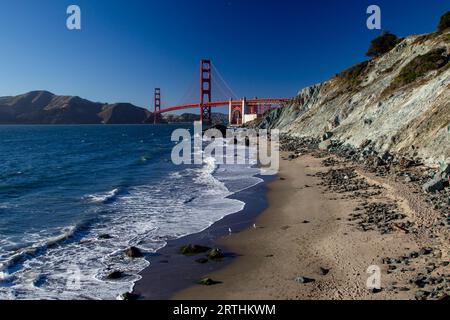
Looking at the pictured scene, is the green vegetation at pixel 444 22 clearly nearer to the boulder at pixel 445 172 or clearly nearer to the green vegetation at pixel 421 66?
the green vegetation at pixel 421 66

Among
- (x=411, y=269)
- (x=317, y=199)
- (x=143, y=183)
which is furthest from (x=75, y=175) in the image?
(x=411, y=269)

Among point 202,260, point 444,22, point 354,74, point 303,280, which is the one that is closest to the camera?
point 303,280

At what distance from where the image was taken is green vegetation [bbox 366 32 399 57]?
52281 millimetres

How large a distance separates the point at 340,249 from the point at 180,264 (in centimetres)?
382

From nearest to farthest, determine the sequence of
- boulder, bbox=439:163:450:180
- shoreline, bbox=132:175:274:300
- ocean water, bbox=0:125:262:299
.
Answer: shoreline, bbox=132:175:274:300
ocean water, bbox=0:125:262:299
boulder, bbox=439:163:450:180

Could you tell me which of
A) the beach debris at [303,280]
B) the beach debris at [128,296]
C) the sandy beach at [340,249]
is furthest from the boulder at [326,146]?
the beach debris at [128,296]

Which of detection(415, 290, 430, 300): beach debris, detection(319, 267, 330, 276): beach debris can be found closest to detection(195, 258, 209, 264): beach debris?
detection(319, 267, 330, 276): beach debris

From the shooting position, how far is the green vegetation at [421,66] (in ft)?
101

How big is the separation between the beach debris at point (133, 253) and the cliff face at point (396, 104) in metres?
12.6

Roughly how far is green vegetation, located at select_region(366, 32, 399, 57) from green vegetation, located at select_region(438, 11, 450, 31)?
33.2 feet

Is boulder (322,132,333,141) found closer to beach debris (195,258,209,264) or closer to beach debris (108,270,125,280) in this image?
beach debris (195,258,209,264)

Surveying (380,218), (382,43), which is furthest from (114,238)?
(382,43)

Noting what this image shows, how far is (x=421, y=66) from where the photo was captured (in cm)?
3212

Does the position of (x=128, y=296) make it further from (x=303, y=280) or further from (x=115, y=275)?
(x=303, y=280)
